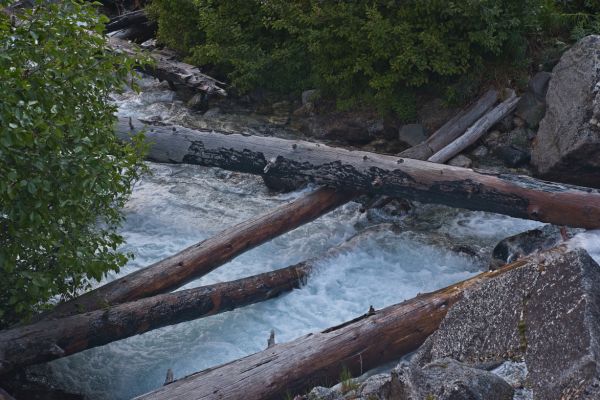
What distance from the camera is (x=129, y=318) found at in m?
6.95

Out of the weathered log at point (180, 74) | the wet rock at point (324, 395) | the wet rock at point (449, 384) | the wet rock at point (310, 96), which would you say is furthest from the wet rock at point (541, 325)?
the weathered log at point (180, 74)

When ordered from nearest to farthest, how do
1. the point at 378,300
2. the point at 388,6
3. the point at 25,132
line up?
the point at 25,132
the point at 378,300
the point at 388,6

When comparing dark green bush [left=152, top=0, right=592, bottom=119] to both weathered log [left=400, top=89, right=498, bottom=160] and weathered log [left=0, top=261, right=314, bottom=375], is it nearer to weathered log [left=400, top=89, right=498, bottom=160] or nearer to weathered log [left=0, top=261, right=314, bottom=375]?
weathered log [left=400, top=89, right=498, bottom=160]

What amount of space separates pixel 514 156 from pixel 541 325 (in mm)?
7583

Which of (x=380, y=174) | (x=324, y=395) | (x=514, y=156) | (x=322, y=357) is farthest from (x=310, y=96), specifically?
(x=324, y=395)

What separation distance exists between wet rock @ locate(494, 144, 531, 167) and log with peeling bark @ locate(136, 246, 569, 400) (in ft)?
13.9

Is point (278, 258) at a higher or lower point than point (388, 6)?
lower

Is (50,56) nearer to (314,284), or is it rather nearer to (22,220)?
(22,220)

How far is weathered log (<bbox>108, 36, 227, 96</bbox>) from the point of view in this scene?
1338cm

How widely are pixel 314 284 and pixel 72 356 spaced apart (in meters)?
2.66

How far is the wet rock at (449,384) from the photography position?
144 inches

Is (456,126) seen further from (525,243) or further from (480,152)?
(525,243)

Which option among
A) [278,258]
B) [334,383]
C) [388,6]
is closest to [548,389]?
[334,383]

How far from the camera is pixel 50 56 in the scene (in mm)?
6281
